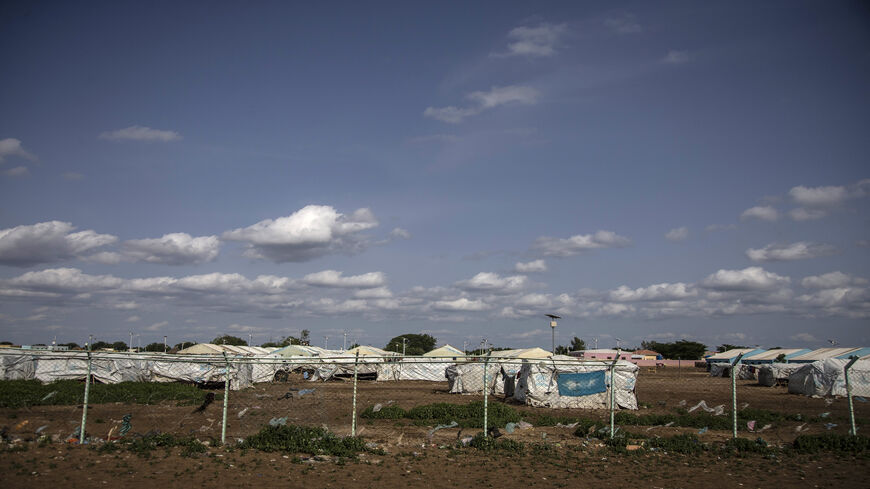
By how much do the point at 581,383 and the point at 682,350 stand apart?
11375 centimetres

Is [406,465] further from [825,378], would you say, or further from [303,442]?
[825,378]

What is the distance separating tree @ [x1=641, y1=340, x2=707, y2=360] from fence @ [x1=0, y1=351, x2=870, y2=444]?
91678 mm

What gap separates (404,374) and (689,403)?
2713 centimetres

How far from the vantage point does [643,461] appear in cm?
1242

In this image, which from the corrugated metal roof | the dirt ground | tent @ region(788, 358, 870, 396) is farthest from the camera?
the corrugated metal roof

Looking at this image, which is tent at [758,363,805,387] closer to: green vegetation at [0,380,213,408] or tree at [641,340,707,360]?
green vegetation at [0,380,213,408]

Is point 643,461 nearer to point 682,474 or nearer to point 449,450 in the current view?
point 682,474

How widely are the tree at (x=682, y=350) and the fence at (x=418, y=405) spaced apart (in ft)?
301

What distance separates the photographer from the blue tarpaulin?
64.9 feet

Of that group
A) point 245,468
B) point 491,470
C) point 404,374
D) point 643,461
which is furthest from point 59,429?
point 404,374

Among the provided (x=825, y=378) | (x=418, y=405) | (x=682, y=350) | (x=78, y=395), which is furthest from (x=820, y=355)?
(x=682, y=350)

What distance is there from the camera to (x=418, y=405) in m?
23.7

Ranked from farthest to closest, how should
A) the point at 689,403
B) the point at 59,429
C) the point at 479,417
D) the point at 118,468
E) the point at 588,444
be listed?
the point at 689,403, the point at 479,417, the point at 59,429, the point at 588,444, the point at 118,468

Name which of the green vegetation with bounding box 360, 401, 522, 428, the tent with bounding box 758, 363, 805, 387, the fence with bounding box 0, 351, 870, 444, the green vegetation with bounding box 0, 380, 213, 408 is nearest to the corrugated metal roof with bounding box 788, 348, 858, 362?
the tent with bounding box 758, 363, 805, 387
